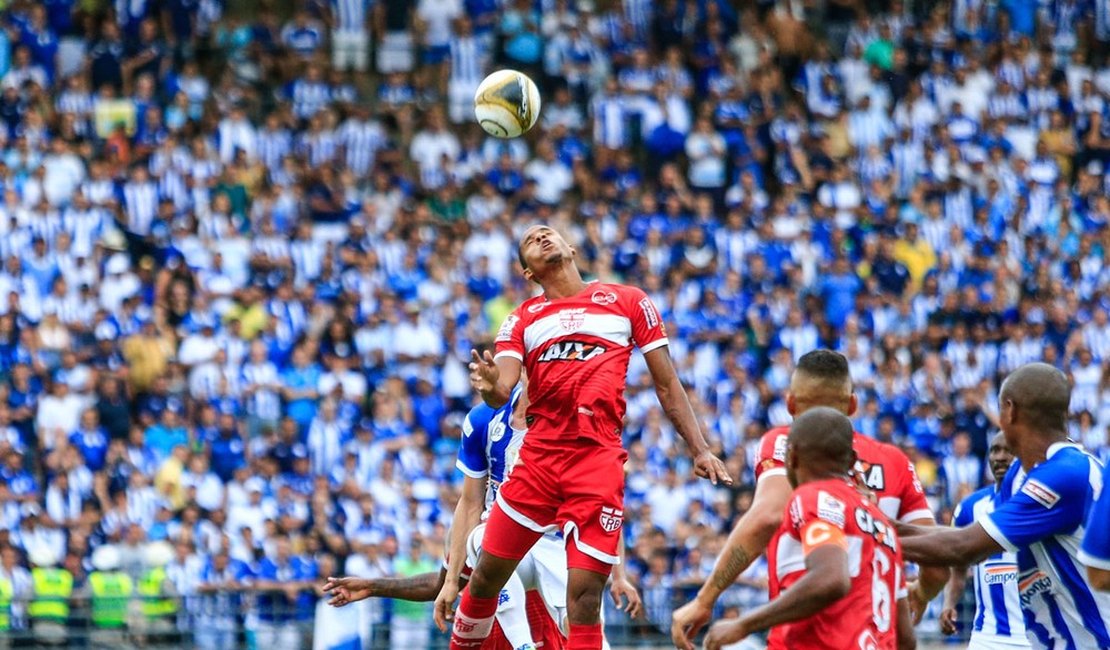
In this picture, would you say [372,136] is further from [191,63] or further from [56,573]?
[56,573]

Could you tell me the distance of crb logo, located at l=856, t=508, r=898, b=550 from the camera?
7.39 metres

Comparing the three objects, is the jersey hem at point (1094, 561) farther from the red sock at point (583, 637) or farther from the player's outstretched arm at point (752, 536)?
the red sock at point (583, 637)

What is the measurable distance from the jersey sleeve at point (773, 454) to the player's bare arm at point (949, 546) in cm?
71

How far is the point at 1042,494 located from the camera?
8.38 m

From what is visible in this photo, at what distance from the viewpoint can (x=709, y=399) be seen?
74.1 ft

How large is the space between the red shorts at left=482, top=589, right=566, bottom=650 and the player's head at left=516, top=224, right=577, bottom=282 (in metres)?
2.21

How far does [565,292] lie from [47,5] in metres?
17.2

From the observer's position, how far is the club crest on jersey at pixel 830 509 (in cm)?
728

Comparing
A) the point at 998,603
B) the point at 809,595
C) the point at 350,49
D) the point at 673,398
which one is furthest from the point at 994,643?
the point at 350,49

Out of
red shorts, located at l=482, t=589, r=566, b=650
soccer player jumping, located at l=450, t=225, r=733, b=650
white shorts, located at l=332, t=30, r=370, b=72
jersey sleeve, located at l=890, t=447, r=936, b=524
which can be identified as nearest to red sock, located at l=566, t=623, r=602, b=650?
soccer player jumping, located at l=450, t=225, r=733, b=650

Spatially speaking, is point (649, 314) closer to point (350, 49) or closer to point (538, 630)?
point (538, 630)

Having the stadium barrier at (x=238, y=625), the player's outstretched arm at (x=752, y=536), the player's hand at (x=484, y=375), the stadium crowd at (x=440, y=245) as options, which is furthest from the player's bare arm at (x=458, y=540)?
the stadium crowd at (x=440, y=245)

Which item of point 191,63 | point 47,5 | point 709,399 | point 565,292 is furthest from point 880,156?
point 565,292

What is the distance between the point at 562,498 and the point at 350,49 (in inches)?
708
